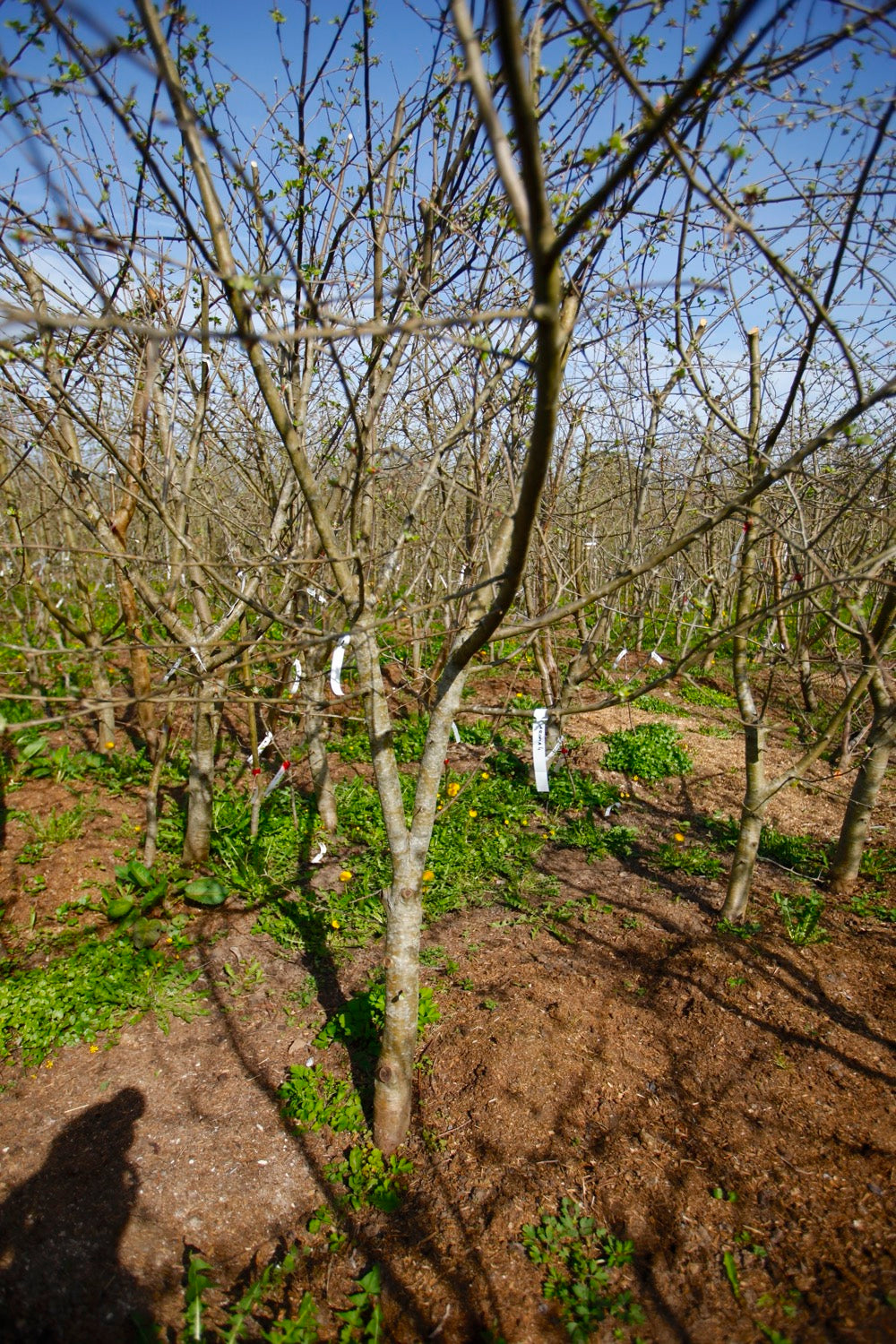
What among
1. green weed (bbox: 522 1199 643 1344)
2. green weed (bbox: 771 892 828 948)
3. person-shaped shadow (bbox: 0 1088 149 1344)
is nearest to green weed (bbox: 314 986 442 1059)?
person-shaped shadow (bbox: 0 1088 149 1344)

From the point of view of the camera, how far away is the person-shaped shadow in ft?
6.24

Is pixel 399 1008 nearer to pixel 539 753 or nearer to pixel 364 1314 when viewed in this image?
pixel 364 1314

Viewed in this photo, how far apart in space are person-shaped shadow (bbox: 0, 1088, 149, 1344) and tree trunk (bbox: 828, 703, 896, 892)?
11.8 ft

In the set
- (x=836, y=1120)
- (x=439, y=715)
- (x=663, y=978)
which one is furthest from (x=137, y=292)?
(x=836, y=1120)

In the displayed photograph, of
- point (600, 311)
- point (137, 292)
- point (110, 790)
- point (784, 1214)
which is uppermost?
point (137, 292)

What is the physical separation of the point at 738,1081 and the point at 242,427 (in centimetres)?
405

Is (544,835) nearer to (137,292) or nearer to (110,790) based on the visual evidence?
(110,790)

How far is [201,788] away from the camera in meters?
4.01

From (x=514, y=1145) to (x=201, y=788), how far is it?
2.53m

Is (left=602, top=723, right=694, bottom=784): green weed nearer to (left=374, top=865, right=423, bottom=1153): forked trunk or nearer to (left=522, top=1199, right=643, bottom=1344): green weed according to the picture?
(left=374, top=865, right=423, bottom=1153): forked trunk

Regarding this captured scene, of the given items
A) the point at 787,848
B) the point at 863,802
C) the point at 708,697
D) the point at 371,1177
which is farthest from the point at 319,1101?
the point at 708,697

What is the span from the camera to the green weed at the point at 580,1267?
1.91 meters

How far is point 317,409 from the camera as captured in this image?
13.6ft

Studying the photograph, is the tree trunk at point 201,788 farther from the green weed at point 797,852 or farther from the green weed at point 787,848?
the green weed at point 797,852
